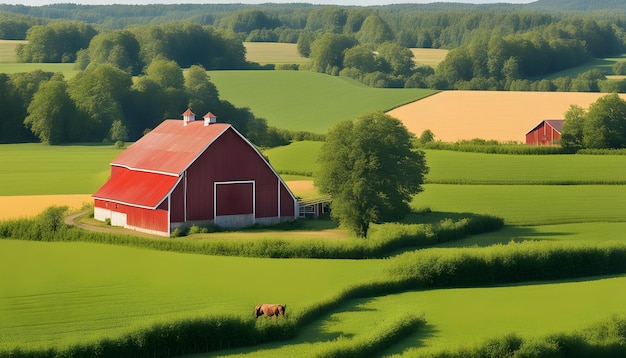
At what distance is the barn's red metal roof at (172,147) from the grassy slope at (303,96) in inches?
1829

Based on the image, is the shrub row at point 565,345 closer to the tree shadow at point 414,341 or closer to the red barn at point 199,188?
the tree shadow at point 414,341

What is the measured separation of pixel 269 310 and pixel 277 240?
13651mm

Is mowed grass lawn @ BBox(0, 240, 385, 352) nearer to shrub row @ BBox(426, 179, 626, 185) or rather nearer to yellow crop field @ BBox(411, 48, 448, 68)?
shrub row @ BBox(426, 179, 626, 185)

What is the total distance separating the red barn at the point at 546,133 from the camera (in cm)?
9588

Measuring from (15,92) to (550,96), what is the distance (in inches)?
2404

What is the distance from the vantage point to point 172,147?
62312mm

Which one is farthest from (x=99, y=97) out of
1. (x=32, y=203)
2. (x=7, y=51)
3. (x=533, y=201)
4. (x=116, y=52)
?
(x=7, y=51)

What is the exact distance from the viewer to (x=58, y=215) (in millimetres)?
55625

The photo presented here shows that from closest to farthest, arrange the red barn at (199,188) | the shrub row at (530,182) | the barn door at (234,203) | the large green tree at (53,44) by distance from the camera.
Result: 1. the red barn at (199,188)
2. the barn door at (234,203)
3. the shrub row at (530,182)
4. the large green tree at (53,44)

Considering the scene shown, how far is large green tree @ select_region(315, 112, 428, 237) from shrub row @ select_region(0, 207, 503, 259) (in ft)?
4.71

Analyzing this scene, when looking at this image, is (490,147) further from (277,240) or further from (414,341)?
(414,341)

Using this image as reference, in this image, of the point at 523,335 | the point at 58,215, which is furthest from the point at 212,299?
the point at 58,215

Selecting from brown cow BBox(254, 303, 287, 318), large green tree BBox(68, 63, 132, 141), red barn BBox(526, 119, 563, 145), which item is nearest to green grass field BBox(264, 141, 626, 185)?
red barn BBox(526, 119, 563, 145)

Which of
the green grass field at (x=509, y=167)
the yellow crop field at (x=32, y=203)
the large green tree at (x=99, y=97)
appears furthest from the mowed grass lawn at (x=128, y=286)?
the large green tree at (x=99, y=97)
